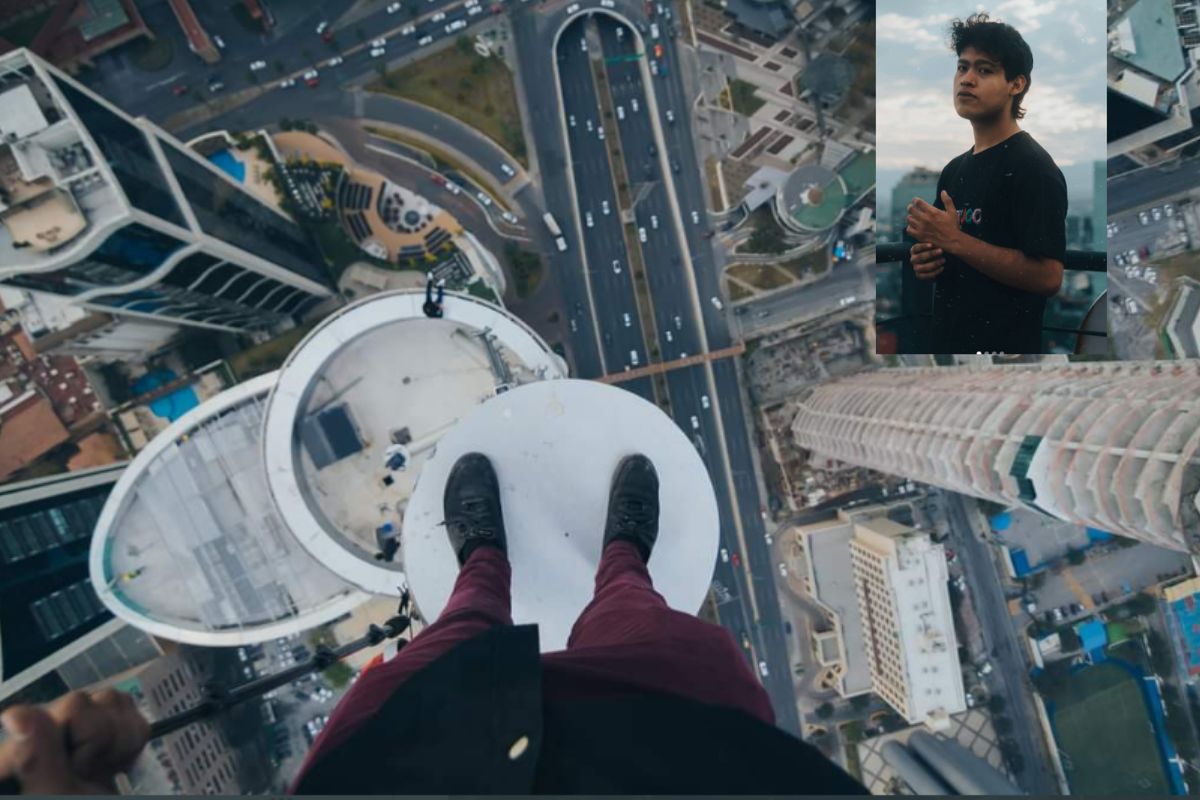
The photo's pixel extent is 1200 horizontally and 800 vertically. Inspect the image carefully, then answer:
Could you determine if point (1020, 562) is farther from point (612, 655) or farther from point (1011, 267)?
point (612, 655)

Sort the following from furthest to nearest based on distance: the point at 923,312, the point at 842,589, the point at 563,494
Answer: the point at 842,589 → the point at 923,312 → the point at 563,494

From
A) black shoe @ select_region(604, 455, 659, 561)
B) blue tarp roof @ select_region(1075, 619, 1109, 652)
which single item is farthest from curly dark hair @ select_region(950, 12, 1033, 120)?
blue tarp roof @ select_region(1075, 619, 1109, 652)

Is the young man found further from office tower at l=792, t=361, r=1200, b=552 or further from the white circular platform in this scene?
the white circular platform

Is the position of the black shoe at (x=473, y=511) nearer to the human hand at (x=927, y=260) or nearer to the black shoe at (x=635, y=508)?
the black shoe at (x=635, y=508)

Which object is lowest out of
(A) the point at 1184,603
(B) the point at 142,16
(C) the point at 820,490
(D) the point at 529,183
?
(A) the point at 1184,603

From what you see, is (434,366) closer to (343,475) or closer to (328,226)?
(343,475)

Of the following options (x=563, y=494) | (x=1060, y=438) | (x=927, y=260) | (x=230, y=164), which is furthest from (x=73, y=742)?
(x=230, y=164)

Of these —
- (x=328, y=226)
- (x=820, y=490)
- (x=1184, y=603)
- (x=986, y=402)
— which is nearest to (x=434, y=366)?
(x=328, y=226)
